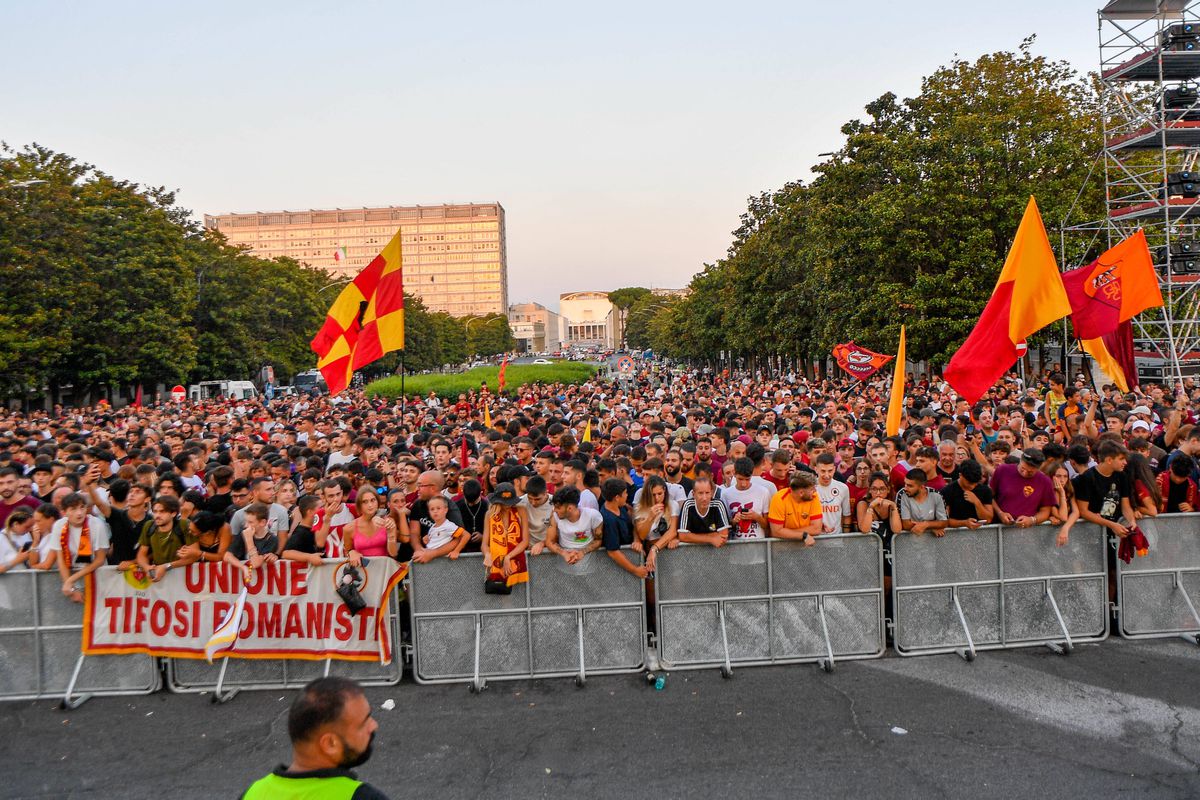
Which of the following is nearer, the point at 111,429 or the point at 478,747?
the point at 478,747

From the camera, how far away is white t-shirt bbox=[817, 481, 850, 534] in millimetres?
7234

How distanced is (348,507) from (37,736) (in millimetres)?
2655

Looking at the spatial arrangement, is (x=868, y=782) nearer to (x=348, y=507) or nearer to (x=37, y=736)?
(x=348, y=507)

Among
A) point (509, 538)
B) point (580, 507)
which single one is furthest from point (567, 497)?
point (509, 538)

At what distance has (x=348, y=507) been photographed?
7320 mm

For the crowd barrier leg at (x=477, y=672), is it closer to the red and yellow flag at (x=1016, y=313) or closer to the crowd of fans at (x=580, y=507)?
the crowd of fans at (x=580, y=507)

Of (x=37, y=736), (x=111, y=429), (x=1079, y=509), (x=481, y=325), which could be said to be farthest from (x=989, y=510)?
(x=481, y=325)

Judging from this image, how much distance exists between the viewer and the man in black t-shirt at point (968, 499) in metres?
6.97

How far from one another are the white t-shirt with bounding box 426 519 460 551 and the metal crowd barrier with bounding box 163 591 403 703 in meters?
0.52

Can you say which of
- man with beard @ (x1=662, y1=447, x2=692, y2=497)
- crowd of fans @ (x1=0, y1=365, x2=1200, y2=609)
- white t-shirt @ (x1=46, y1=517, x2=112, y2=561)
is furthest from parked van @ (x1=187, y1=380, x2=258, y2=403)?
man with beard @ (x1=662, y1=447, x2=692, y2=497)

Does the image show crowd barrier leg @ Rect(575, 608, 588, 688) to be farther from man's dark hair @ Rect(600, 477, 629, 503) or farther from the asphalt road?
man's dark hair @ Rect(600, 477, 629, 503)

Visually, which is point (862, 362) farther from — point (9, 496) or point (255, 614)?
point (9, 496)

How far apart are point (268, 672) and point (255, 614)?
1.58ft

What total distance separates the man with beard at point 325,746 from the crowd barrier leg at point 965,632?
18.7 feet
